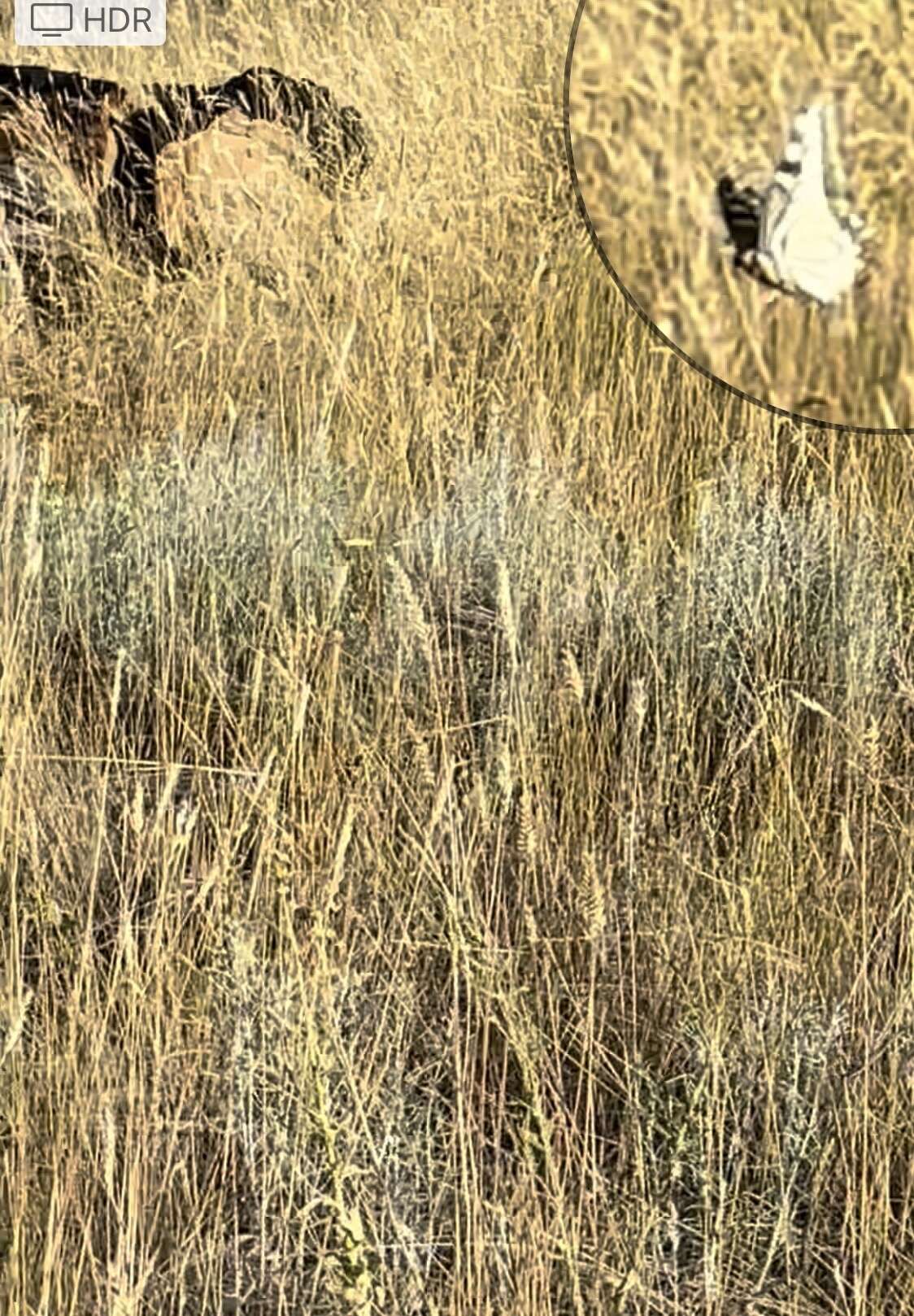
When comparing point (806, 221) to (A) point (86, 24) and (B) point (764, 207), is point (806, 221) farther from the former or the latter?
(A) point (86, 24)

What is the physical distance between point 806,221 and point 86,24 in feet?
7.06

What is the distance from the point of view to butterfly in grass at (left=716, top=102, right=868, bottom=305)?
2.10 m

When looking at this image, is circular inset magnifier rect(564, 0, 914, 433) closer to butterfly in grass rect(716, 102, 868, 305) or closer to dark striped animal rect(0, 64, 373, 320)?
butterfly in grass rect(716, 102, 868, 305)

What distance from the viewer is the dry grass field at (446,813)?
5.19ft

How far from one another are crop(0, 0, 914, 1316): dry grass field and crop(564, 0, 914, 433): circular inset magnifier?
0.8 inches

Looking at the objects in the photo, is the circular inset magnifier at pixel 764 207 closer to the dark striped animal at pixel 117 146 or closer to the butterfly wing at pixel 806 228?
the butterfly wing at pixel 806 228

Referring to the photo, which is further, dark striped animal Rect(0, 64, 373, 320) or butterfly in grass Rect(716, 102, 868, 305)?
dark striped animal Rect(0, 64, 373, 320)

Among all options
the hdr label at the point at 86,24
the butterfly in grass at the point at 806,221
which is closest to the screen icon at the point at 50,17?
the hdr label at the point at 86,24

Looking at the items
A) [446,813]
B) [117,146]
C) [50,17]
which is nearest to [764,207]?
[446,813]

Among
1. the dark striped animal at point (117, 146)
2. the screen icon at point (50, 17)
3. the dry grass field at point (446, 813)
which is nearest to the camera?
the dry grass field at point (446, 813)

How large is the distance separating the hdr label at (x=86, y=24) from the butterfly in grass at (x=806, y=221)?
6.45 feet

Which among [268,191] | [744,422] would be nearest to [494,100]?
[268,191]

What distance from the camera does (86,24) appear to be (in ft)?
12.1

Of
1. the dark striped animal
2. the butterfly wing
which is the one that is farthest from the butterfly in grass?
the dark striped animal
